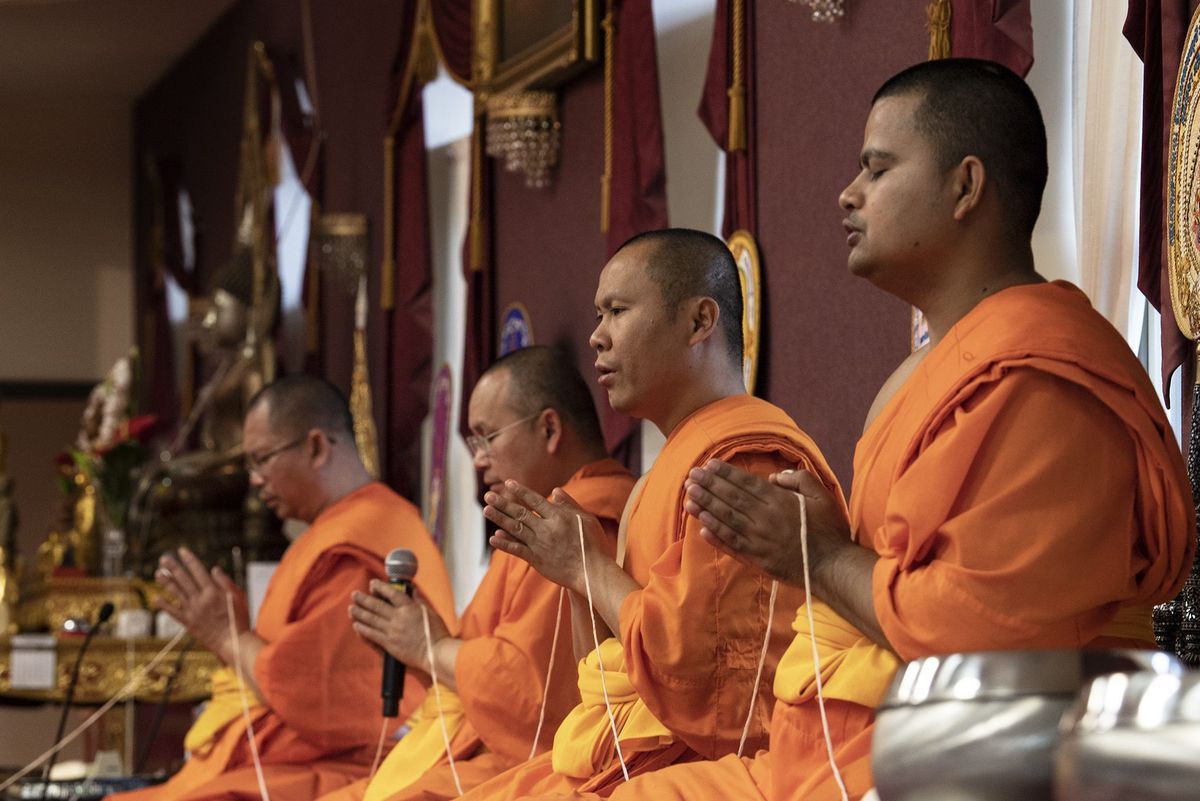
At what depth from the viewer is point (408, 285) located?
21.6 ft

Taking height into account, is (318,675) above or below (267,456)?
below

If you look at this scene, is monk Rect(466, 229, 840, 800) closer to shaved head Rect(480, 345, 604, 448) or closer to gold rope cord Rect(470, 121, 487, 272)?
shaved head Rect(480, 345, 604, 448)

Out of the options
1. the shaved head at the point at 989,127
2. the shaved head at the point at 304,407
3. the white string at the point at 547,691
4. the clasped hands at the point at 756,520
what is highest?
the shaved head at the point at 989,127

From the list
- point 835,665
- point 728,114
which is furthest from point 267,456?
point 835,665

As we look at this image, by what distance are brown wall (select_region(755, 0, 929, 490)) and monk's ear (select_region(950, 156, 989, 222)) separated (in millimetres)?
1400

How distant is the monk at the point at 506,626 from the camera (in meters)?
3.36

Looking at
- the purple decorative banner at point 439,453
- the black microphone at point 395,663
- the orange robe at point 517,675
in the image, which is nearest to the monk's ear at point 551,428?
the orange robe at point 517,675

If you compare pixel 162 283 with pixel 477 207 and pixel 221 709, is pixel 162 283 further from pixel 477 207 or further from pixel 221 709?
pixel 221 709

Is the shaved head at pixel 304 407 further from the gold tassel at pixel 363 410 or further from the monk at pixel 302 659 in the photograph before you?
the gold tassel at pixel 363 410

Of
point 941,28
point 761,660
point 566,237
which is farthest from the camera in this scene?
point 566,237

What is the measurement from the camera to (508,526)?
2.78 m

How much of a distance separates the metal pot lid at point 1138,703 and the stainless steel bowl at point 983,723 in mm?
94

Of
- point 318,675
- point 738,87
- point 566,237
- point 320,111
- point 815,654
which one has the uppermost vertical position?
point 320,111

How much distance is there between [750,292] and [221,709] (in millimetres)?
1736
